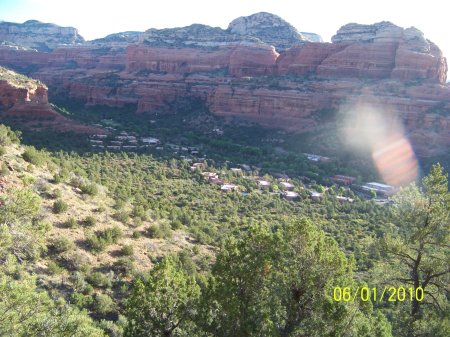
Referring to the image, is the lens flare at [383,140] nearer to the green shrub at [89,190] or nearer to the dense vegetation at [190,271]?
the dense vegetation at [190,271]

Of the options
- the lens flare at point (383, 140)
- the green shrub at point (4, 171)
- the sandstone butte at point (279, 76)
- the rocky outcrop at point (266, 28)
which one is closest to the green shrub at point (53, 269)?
the green shrub at point (4, 171)

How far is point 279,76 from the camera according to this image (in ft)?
266

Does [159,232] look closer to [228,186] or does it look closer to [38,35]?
[228,186]

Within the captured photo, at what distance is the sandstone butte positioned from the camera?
62.3m

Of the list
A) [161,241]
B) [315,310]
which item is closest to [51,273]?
[161,241]

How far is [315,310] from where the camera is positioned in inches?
406

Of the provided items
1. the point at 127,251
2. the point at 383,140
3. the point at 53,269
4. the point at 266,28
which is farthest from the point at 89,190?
the point at 266,28

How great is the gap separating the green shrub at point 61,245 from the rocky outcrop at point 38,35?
166m

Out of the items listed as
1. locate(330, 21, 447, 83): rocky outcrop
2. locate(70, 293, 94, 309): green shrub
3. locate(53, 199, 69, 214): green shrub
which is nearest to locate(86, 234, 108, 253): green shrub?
locate(53, 199, 69, 214): green shrub

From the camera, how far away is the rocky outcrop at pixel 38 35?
522 ft

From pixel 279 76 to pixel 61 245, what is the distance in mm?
71507

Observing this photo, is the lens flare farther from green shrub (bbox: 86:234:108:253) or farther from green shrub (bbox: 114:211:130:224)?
green shrub (bbox: 86:234:108:253)

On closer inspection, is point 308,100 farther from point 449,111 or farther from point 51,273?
point 51,273
